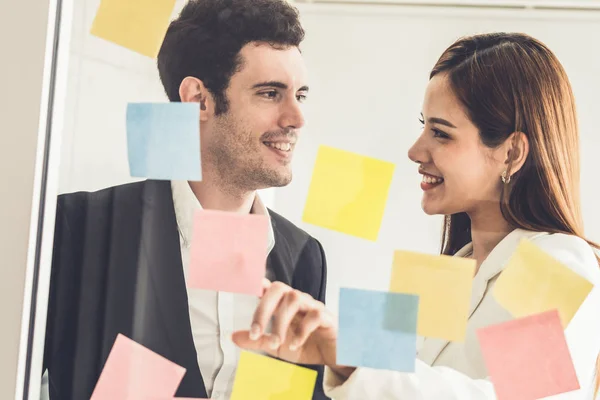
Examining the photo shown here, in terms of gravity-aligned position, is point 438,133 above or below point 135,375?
above

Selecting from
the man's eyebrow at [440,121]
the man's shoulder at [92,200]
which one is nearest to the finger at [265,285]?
the man's shoulder at [92,200]

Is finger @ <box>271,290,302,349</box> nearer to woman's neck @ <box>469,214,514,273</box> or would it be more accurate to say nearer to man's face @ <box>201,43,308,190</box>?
man's face @ <box>201,43,308,190</box>

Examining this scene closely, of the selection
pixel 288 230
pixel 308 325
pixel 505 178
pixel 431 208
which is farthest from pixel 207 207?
pixel 505 178

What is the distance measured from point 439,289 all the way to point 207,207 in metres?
0.36

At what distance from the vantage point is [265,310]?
92 centimetres

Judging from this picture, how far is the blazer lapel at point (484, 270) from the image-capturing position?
2.95ft

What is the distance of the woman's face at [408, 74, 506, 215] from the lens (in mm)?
921

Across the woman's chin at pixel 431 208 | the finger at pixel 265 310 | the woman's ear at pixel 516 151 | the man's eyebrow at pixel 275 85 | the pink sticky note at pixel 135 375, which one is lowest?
the pink sticky note at pixel 135 375

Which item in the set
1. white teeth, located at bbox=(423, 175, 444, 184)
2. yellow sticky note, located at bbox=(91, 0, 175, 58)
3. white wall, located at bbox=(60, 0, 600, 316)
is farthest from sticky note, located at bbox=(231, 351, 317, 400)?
yellow sticky note, located at bbox=(91, 0, 175, 58)

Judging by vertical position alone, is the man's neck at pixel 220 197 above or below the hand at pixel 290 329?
above

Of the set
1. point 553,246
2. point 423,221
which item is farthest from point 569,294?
point 423,221

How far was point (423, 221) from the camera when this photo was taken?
36.4 inches

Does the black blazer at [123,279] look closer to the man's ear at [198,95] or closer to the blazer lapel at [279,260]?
the blazer lapel at [279,260]

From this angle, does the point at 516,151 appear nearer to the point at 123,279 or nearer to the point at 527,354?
the point at 527,354
